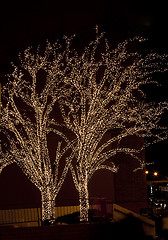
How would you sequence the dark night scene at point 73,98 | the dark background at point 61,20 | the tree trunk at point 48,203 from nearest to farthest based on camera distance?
1. the tree trunk at point 48,203
2. the dark night scene at point 73,98
3. the dark background at point 61,20

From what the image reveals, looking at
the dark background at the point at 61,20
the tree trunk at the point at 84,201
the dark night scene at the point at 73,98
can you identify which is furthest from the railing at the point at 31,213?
the tree trunk at the point at 84,201

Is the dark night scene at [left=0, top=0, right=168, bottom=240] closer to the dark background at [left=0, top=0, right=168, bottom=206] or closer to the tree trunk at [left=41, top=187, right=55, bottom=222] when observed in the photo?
the dark background at [left=0, top=0, right=168, bottom=206]

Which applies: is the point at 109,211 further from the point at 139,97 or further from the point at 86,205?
the point at 139,97

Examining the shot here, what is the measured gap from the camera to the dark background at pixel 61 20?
30.3 ft

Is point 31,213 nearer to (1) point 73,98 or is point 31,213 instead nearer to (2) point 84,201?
(2) point 84,201

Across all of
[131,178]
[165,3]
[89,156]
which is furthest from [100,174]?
[165,3]

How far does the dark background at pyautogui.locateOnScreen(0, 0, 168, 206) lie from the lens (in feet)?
30.3

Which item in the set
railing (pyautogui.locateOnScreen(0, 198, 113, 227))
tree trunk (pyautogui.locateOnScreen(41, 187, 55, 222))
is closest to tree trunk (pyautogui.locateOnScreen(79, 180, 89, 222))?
tree trunk (pyautogui.locateOnScreen(41, 187, 55, 222))

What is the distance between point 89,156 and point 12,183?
2.96 metres

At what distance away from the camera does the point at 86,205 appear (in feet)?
22.9

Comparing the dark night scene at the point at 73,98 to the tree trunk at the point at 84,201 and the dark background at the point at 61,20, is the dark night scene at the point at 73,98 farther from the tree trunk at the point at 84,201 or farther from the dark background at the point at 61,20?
the tree trunk at the point at 84,201

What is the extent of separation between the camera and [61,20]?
945 centimetres

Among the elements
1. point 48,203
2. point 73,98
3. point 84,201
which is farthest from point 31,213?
point 73,98

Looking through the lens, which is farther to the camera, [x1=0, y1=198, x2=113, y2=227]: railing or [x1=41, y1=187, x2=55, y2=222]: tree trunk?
[x1=0, y1=198, x2=113, y2=227]: railing
